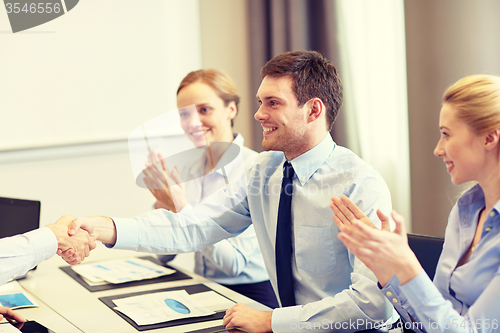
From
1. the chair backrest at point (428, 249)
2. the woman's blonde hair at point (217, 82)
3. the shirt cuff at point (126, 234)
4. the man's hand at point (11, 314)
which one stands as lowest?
the man's hand at point (11, 314)

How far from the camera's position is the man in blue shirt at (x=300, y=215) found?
3.88 feet

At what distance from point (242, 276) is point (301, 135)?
2.32 ft

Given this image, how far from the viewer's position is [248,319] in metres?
1.18

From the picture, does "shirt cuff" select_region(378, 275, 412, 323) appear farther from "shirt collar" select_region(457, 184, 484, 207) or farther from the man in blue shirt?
"shirt collar" select_region(457, 184, 484, 207)

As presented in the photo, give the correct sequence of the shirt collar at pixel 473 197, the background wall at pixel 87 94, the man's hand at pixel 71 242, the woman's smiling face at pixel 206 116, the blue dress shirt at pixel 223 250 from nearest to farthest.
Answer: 1. the shirt collar at pixel 473 197
2. the man's hand at pixel 71 242
3. the blue dress shirt at pixel 223 250
4. the woman's smiling face at pixel 206 116
5. the background wall at pixel 87 94

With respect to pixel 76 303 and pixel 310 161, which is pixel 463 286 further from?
pixel 76 303

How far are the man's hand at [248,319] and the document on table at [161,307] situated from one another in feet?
0.38

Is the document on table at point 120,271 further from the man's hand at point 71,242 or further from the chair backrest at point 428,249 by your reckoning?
the chair backrest at point 428,249

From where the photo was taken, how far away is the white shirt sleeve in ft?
4.00

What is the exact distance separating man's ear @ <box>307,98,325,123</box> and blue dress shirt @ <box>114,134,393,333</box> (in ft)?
0.26

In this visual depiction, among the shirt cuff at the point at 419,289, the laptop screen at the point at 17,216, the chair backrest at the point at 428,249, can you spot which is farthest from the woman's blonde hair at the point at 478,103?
the laptop screen at the point at 17,216

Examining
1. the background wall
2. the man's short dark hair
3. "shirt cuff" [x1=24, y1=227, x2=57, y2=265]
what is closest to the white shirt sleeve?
"shirt cuff" [x1=24, y1=227, x2=57, y2=265]

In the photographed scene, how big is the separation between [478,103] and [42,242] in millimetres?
1166

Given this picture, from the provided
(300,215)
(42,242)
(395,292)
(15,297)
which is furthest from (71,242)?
(395,292)
